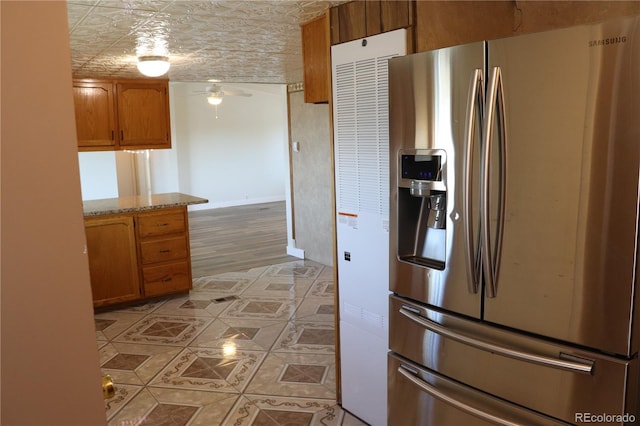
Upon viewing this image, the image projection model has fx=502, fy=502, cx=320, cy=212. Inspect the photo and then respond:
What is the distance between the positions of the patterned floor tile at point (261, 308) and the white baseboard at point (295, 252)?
156cm

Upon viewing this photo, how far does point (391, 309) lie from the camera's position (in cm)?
223

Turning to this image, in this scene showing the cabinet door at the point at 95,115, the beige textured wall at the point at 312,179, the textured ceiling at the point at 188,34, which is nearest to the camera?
the textured ceiling at the point at 188,34

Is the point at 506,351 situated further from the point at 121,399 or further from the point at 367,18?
the point at 121,399

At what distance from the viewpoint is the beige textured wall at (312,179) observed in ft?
18.9

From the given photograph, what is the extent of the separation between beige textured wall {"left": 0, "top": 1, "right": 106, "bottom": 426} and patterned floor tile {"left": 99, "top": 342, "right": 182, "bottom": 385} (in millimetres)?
2666

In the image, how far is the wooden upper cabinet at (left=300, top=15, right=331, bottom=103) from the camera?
8.89 ft

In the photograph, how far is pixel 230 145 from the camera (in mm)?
11125

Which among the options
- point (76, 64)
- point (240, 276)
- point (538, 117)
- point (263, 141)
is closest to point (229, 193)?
point (263, 141)

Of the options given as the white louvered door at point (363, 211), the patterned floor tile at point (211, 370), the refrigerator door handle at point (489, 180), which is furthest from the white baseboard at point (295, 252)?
the refrigerator door handle at point (489, 180)

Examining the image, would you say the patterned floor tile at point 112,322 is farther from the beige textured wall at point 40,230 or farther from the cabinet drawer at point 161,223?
the beige textured wall at point 40,230

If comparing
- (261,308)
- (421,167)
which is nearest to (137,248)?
(261,308)

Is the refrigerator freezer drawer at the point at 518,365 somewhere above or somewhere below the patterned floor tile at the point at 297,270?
above

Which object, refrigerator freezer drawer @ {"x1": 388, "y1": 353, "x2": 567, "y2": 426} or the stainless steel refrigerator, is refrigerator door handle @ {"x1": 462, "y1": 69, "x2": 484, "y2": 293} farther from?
refrigerator freezer drawer @ {"x1": 388, "y1": 353, "x2": 567, "y2": 426}

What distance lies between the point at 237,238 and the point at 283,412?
5.16m
